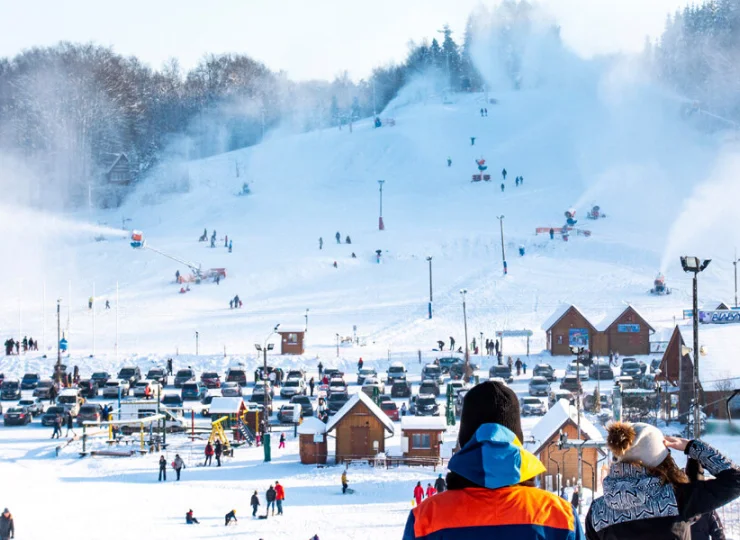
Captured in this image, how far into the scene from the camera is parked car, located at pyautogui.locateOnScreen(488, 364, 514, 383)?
34719 mm

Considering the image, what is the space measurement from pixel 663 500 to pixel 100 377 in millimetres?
33818

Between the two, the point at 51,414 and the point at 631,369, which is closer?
the point at 51,414

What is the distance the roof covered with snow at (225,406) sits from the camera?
2861 cm

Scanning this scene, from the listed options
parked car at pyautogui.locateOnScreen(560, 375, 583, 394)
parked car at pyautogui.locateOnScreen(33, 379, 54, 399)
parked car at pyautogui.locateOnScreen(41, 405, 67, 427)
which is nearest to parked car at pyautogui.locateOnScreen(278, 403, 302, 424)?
parked car at pyautogui.locateOnScreen(41, 405, 67, 427)

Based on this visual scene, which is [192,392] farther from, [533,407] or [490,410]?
[490,410]

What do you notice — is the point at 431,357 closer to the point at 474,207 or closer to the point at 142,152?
the point at 474,207

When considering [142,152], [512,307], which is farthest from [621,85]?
[512,307]

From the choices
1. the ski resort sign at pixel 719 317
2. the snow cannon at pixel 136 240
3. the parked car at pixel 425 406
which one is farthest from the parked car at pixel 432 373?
the snow cannon at pixel 136 240

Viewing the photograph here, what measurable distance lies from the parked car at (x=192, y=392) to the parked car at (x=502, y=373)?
9.11m

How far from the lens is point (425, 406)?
1197 inches

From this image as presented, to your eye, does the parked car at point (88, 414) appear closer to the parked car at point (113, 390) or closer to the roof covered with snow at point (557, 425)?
the parked car at point (113, 390)

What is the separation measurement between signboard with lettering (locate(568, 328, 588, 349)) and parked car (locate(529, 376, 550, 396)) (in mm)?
5344

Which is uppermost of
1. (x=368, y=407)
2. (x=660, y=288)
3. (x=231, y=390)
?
(x=660, y=288)

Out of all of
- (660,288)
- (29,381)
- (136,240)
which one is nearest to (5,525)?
(29,381)
